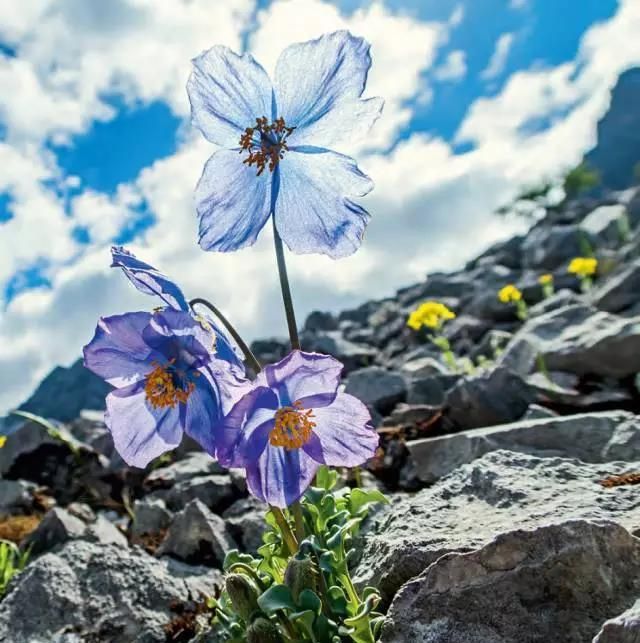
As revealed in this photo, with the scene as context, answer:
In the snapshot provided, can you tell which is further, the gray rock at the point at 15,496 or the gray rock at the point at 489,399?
the gray rock at the point at 15,496

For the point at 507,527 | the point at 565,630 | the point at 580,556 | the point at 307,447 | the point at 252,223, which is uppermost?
the point at 252,223

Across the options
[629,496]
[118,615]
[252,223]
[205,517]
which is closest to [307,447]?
[252,223]

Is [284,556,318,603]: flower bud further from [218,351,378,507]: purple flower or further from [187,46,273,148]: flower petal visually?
[187,46,273,148]: flower petal

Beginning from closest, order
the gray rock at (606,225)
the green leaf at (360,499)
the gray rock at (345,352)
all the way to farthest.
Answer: the green leaf at (360,499) → the gray rock at (345,352) → the gray rock at (606,225)

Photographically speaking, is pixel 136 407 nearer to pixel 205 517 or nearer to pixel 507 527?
pixel 507 527

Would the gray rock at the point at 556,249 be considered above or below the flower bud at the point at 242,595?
above

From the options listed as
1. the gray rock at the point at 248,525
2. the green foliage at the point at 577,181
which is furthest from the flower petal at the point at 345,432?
the green foliage at the point at 577,181

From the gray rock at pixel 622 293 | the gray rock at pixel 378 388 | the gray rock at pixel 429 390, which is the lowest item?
the gray rock at pixel 429 390

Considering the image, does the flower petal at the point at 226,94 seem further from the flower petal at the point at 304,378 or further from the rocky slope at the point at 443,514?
the rocky slope at the point at 443,514
